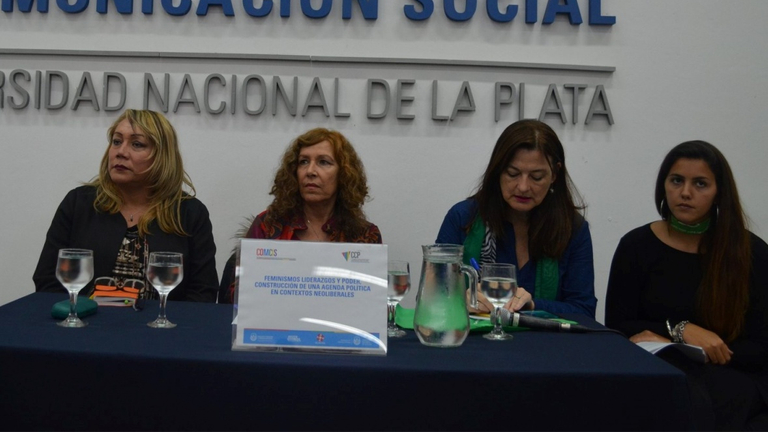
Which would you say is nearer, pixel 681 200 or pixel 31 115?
pixel 681 200

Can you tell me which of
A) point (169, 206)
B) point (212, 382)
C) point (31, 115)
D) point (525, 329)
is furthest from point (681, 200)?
point (31, 115)

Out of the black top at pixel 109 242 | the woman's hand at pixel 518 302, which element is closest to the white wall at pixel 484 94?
the black top at pixel 109 242

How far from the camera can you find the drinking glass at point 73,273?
1.41m

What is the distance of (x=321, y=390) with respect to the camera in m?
1.14

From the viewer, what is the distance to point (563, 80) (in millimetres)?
3037

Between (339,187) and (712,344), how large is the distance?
1389 mm

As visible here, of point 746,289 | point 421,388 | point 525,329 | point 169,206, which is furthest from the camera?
point 169,206

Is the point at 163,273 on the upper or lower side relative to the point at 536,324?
upper

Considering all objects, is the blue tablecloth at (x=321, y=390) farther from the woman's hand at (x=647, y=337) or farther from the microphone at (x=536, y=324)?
the woman's hand at (x=647, y=337)

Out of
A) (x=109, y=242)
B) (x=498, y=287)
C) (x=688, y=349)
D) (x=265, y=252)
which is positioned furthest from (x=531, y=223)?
(x=109, y=242)

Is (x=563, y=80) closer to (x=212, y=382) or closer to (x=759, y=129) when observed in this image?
(x=759, y=129)

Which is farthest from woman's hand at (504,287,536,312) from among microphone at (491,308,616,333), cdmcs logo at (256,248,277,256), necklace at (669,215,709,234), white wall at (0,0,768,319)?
white wall at (0,0,768,319)

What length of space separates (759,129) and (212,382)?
115 inches

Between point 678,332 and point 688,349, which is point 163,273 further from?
point 678,332
